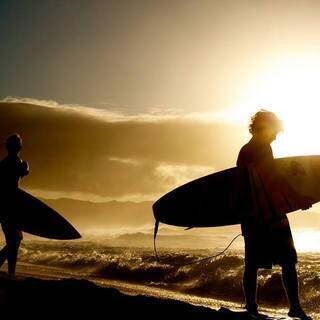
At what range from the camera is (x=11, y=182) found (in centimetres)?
748

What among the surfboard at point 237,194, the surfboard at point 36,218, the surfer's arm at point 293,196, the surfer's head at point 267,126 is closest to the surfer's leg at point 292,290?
the surfboard at point 237,194

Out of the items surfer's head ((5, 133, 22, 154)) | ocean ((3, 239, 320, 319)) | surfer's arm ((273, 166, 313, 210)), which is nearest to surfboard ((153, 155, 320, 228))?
surfer's arm ((273, 166, 313, 210))

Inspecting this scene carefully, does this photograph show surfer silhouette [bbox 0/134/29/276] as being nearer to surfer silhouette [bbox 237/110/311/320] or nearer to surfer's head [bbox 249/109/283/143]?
surfer silhouette [bbox 237/110/311/320]

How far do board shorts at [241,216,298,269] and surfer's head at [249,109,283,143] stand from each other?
862mm

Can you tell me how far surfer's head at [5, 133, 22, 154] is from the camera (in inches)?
291

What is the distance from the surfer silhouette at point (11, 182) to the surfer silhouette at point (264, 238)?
3.17 meters

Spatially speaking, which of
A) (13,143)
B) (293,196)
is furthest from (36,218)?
(293,196)

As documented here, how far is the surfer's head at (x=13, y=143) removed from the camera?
7402 mm

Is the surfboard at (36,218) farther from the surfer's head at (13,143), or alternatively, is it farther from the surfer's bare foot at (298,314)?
the surfer's bare foot at (298,314)

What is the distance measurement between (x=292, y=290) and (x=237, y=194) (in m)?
1.38

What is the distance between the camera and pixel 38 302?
4.46 metres

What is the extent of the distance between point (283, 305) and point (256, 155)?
5482mm

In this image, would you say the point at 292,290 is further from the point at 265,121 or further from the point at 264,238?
the point at 265,121

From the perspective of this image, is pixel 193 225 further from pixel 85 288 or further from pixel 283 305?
pixel 283 305
